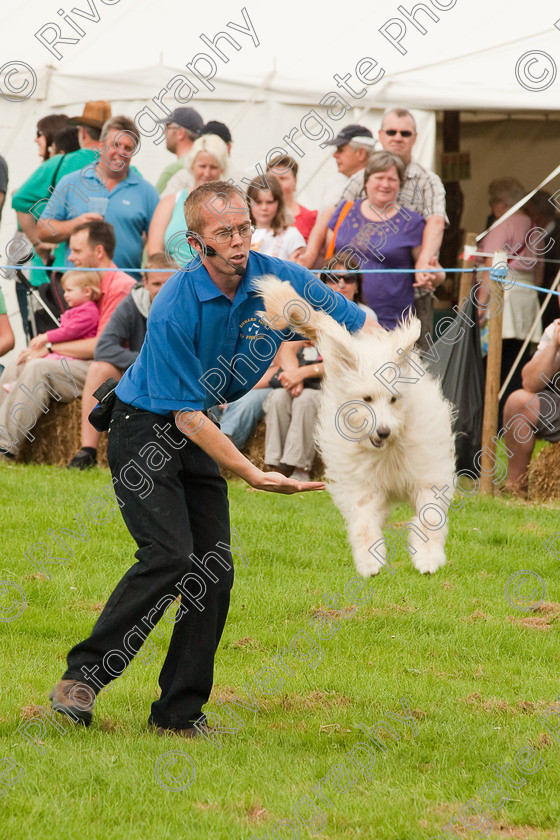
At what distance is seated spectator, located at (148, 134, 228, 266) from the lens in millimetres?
10891

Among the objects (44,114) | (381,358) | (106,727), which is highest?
(44,114)

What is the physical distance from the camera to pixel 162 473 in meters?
4.96

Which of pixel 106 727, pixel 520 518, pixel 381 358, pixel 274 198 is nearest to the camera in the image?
pixel 106 727

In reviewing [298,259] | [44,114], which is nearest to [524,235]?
[298,259]

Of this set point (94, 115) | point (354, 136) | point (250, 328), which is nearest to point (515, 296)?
point (354, 136)

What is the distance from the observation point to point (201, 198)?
4.78m

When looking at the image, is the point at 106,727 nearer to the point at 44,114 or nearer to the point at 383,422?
the point at 383,422

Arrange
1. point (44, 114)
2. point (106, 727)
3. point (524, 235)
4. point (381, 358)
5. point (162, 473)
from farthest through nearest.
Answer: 1. point (44, 114)
2. point (524, 235)
3. point (381, 358)
4. point (106, 727)
5. point (162, 473)

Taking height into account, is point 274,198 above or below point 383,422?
above

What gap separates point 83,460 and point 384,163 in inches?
152

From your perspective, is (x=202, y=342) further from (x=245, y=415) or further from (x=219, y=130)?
(x=219, y=130)

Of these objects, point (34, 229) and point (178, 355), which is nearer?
point (178, 355)

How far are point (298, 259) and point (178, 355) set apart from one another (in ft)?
20.0

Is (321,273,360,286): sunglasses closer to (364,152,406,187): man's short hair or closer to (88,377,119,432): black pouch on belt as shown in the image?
(364,152,406,187): man's short hair
